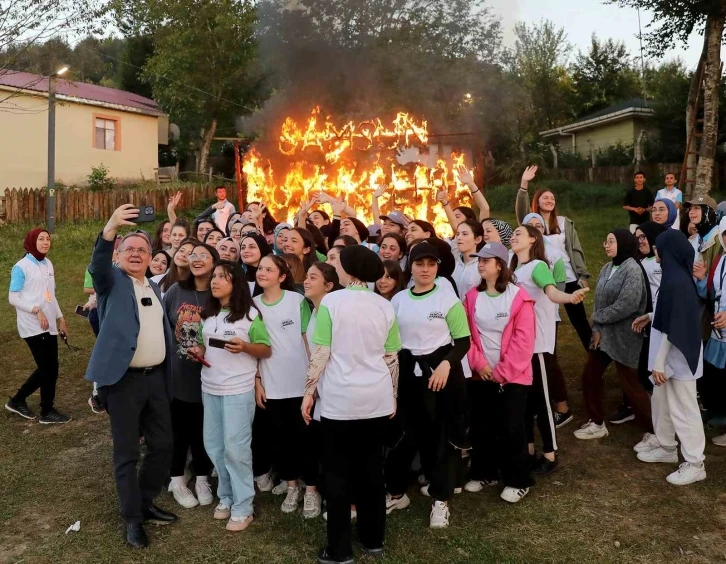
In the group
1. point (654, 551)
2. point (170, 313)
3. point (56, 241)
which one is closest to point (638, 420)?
point (654, 551)

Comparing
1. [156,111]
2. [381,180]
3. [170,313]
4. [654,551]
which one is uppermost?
[156,111]

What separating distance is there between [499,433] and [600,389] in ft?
4.98

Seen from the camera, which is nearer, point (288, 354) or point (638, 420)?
point (288, 354)

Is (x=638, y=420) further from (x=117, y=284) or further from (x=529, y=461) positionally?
(x=117, y=284)

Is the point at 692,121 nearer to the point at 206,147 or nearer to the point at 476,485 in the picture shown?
the point at 476,485

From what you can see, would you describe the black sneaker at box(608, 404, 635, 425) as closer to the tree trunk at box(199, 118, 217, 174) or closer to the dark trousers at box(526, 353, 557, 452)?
the dark trousers at box(526, 353, 557, 452)

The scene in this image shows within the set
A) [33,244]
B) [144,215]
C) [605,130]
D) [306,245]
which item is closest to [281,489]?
[306,245]

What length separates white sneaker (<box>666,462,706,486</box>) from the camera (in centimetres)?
477

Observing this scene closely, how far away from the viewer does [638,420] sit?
18.3 feet

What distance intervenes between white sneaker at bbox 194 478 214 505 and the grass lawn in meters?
0.08

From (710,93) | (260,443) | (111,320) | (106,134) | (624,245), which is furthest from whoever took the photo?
(106,134)

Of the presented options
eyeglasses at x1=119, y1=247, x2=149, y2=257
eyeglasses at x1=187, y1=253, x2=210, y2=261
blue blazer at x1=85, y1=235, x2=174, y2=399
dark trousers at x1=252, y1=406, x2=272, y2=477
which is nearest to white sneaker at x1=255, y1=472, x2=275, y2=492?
dark trousers at x1=252, y1=406, x2=272, y2=477

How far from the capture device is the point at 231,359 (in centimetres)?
433

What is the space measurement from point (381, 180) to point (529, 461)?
10.6 meters
